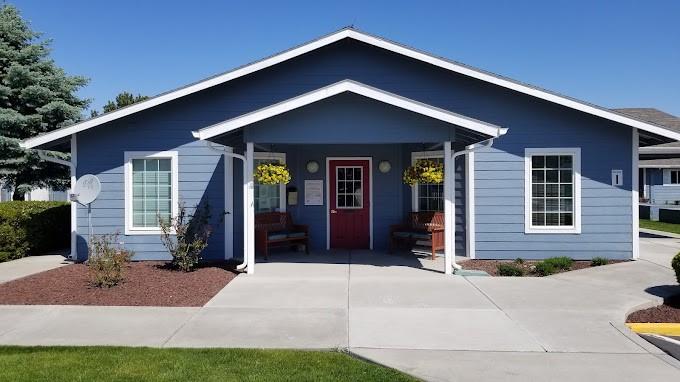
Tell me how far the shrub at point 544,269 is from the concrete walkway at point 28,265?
981 centimetres

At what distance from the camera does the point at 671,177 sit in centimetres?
2827

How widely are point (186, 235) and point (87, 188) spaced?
214 cm

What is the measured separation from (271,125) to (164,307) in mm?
3719

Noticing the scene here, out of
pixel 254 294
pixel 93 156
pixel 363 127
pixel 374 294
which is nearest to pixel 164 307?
pixel 254 294

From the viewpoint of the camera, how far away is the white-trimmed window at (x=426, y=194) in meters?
11.6

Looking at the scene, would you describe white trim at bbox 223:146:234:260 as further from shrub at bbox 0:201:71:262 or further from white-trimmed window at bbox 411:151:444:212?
shrub at bbox 0:201:71:262

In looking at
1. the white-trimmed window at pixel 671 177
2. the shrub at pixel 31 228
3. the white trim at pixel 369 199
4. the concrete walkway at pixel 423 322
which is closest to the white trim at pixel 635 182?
the concrete walkway at pixel 423 322

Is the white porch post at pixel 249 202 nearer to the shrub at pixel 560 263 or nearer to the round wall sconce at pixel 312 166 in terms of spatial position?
the round wall sconce at pixel 312 166

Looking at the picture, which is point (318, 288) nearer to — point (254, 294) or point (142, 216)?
point (254, 294)

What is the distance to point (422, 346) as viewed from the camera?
209 inches

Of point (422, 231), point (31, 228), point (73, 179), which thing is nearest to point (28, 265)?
point (31, 228)

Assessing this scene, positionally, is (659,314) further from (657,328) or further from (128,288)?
(128,288)

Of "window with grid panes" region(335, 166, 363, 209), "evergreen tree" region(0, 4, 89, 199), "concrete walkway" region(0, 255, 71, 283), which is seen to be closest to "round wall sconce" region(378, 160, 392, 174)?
"window with grid panes" region(335, 166, 363, 209)

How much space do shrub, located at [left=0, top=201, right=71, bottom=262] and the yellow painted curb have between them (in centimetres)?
1239
